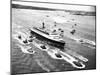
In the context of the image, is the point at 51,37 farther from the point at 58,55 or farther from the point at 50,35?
the point at 58,55

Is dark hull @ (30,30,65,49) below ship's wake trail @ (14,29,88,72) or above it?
above

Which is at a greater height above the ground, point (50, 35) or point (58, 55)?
point (50, 35)

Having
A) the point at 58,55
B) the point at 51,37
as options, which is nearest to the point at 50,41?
the point at 51,37

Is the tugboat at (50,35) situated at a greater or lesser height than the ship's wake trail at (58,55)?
greater

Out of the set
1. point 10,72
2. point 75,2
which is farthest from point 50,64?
point 75,2

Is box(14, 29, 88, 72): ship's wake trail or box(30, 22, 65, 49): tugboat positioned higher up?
box(30, 22, 65, 49): tugboat

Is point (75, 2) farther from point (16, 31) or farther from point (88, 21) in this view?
point (16, 31)
